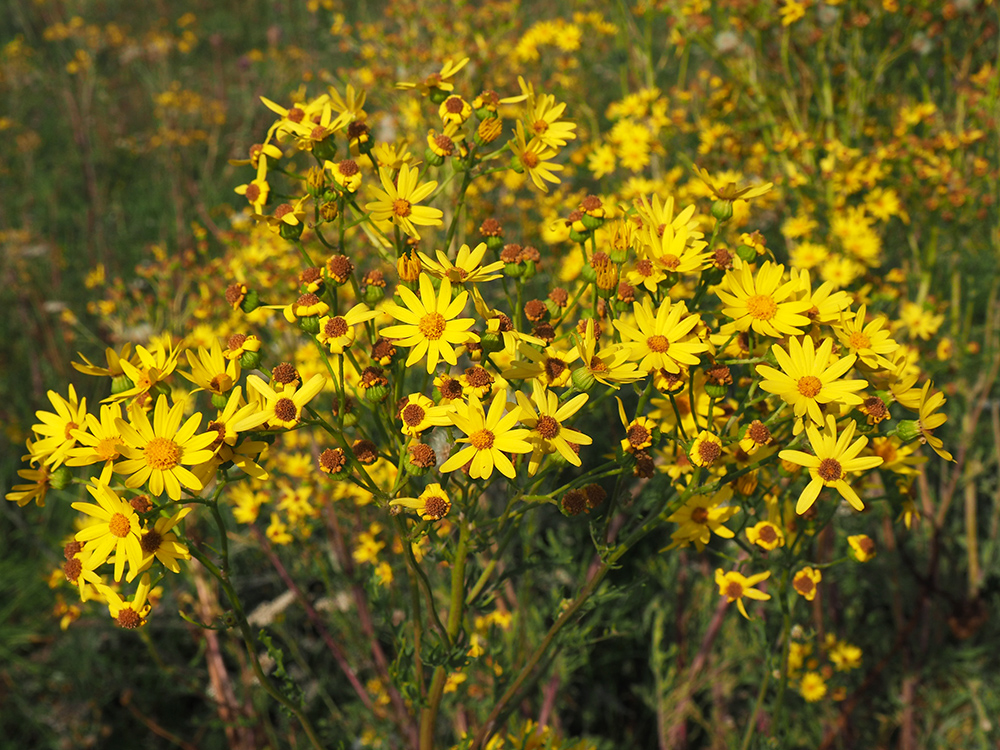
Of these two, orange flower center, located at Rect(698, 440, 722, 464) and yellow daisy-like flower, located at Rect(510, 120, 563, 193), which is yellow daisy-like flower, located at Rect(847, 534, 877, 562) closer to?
orange flower center, located at Rect(698, 440, 722, 464)

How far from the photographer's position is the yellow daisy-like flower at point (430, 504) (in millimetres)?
1329

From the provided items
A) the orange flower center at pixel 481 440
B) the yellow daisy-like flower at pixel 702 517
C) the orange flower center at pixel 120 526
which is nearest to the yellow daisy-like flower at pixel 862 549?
the yellow daisy-like flower at pixel 702 517

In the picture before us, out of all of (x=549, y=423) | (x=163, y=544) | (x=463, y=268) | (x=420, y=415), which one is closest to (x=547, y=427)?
(x=549, y=423)

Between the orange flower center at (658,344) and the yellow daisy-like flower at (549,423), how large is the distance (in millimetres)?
198

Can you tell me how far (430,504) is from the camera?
4.37 feet

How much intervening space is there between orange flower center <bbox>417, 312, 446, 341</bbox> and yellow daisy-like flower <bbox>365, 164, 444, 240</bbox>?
0.28 meters

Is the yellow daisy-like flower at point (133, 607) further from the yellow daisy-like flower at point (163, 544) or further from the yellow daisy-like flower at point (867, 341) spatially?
the yellow daisy-like flower at point (867, 341)

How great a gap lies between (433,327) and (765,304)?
0.71 meters

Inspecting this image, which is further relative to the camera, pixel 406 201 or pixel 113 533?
pixel 406 201

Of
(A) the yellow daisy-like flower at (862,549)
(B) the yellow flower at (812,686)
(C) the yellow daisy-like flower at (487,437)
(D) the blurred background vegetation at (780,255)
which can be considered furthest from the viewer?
(D) the blurred background vegetation at (780,255)

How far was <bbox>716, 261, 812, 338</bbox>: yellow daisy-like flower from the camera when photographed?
1.43m

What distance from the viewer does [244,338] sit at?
1.51m

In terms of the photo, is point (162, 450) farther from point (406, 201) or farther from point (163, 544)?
point (406, 201)

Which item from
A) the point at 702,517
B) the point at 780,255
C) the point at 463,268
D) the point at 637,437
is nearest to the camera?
the point at 637,437
